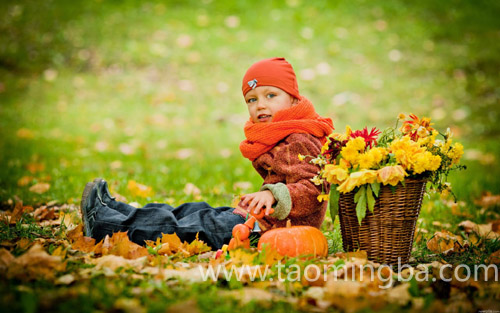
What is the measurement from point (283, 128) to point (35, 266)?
1.52m

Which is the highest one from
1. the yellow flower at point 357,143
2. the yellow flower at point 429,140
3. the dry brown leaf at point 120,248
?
the yellow flower at point 429,140

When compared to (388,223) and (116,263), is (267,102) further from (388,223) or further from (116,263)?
(116,263)

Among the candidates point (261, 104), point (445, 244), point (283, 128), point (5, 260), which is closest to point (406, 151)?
point (283, 128)

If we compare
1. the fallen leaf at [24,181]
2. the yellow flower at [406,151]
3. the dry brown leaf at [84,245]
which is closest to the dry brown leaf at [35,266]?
the dry brown leaf at [84,245]

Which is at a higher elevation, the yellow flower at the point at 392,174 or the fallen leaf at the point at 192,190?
the fallen leaf at the point at 192,190

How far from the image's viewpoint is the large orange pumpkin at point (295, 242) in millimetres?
2369

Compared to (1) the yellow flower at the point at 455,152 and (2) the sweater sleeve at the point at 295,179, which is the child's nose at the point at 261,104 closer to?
(2) the sweater sleeve at the point at 295,179

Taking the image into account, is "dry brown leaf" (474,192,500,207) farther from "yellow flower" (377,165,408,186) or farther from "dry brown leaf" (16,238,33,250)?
"dry brown leaf" (16,238,33,250)

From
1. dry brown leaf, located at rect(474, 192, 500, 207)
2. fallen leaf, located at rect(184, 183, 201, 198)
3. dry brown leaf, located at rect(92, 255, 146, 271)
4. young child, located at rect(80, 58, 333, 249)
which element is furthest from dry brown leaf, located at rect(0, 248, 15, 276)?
dry brown leaf, located at rect(474, 192, 500, 207)

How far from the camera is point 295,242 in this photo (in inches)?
93.5

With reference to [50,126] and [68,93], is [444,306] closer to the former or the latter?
[50,126]

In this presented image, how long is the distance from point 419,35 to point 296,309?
9.77 meters

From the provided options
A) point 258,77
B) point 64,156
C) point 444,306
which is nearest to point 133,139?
point 64,156

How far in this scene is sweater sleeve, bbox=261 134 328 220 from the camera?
254 cm
